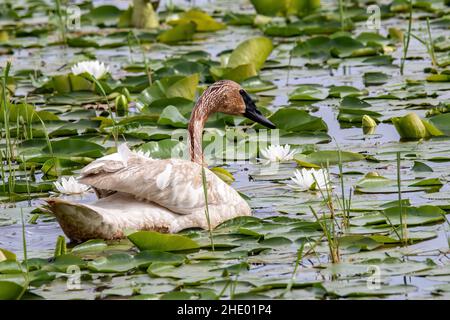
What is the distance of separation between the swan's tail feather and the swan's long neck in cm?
120

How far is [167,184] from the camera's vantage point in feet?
24.0

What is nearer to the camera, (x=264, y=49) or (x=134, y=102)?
(x=134, y=102)

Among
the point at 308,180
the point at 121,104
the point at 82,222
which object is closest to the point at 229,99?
the point at 308,180

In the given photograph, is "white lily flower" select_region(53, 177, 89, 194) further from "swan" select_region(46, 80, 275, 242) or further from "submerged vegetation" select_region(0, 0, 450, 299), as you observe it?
"swan" select_region(46, 80, 275, 242)

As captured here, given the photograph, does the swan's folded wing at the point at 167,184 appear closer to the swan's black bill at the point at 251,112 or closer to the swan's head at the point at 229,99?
the swan's head at the point at 229,99

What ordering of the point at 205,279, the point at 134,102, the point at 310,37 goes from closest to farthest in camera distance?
the point at 205,279, the point at 134,102, the point at 310,37

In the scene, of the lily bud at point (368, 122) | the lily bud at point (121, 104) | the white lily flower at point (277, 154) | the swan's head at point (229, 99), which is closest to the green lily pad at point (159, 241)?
the swan's head at point (229, 99)

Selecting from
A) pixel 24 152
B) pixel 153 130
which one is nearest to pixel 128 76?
pixel 153 130

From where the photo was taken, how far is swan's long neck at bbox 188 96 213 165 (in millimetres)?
8078

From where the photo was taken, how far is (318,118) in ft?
30.9

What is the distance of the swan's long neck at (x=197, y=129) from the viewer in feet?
26.5

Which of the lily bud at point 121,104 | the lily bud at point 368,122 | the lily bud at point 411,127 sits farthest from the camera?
the lily bud at point 121,104
